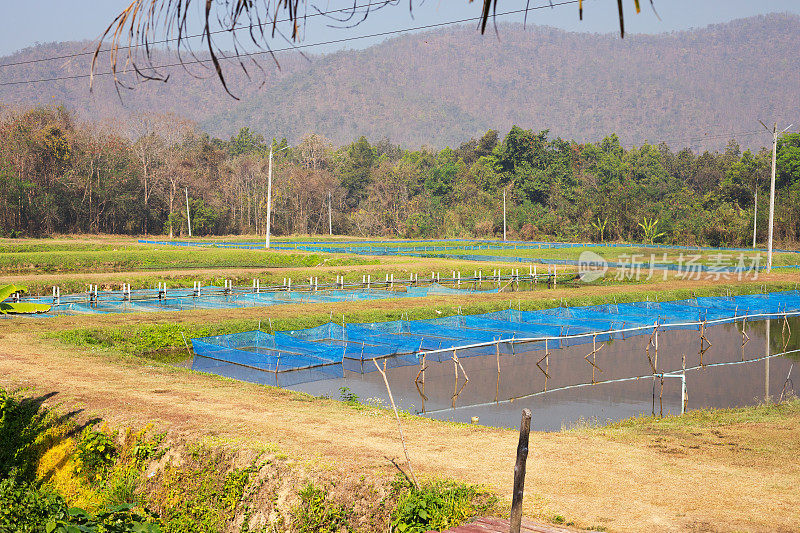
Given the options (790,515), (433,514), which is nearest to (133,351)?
(433,514)

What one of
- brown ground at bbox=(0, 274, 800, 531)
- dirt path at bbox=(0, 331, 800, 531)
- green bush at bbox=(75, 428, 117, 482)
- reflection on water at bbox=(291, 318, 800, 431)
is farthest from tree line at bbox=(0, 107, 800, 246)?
green bush at bbox=(75, 428, 117, 482)

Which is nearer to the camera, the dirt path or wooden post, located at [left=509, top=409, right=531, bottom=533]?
wooden post, located at [left=509, top=409, right=531, bottom=533]

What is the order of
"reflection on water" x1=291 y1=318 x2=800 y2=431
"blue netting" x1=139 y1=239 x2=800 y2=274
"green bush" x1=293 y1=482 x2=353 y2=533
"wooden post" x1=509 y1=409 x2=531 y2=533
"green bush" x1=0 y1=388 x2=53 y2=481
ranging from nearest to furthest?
"wooden post" x1=509 y1=409 x2=531 y2=533
"green bush" x1=293 y1=482 x2=353 y2=533
"green bush" x1=0 y1=388 x2=53 y2=481
"reflection on water" x1=291 y1=318 x2=800 y2=431
"blue netting" x1=139 y1=239 x2=800 y2=274

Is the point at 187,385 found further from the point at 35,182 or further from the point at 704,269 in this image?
the point at 35,182

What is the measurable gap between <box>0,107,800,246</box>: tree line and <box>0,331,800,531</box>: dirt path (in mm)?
55355

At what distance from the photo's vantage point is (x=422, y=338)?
20.2 metres

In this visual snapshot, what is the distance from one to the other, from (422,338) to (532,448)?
11052mm

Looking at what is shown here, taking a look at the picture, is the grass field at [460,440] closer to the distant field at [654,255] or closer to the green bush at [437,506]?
the green bush at [437,506]

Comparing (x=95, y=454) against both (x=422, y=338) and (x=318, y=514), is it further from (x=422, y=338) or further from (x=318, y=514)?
(x=422, y=338)

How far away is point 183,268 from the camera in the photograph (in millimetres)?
41469

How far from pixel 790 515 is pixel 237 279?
30665mm

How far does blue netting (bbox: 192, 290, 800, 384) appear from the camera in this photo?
59.5ft

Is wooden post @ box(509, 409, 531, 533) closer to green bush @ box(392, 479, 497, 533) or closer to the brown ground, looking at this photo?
the brown ground

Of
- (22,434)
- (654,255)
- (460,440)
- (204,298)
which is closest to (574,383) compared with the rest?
(460,440)
